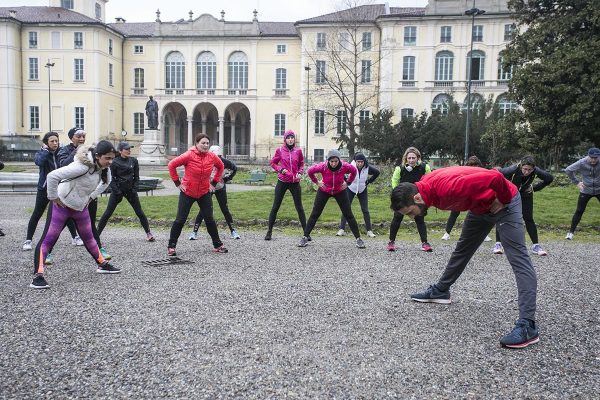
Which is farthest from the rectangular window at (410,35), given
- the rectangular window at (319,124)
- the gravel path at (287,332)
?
the gravel path at (287,332)

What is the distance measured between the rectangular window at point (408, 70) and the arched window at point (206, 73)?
67.5 feet

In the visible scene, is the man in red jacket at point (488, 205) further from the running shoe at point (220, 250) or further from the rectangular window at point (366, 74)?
Result: the rectangular window at point (366, 74)

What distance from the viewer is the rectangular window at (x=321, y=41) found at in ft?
176

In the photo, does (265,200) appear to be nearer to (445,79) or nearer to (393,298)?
(393,298)

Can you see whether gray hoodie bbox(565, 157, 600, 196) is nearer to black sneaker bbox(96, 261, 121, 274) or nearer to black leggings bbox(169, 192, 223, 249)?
black leggings bbox(169, 192, 223, 249)

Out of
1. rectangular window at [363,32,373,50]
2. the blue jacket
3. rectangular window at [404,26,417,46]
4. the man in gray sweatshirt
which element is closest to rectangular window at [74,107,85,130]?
rectangular window at [363,32,373,50]

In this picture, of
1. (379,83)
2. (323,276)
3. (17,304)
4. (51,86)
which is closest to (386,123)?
(379,83)

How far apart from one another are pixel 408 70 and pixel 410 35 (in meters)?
3.35

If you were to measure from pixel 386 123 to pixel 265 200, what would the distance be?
17.6m

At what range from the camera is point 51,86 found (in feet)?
186

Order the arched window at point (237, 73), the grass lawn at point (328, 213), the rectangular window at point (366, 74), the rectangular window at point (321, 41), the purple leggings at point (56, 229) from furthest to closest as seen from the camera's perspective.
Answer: the arched window at point (237, 73)
the rectangular window at point (366, 74)
the rectangular window at point (321, 41)
the grass lawn at point (328, 213)
the purple leggings at point (56, 229)

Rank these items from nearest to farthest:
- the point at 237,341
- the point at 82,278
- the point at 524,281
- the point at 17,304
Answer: the point at 237,341 < the point at 524,281 < the point at 17,304 < the point at 82,278

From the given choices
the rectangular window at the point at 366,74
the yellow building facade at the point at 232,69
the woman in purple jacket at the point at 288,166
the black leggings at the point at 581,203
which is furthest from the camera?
the rectangular window at the point at 366,74

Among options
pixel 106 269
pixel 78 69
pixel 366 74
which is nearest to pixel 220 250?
pixel 106 269
